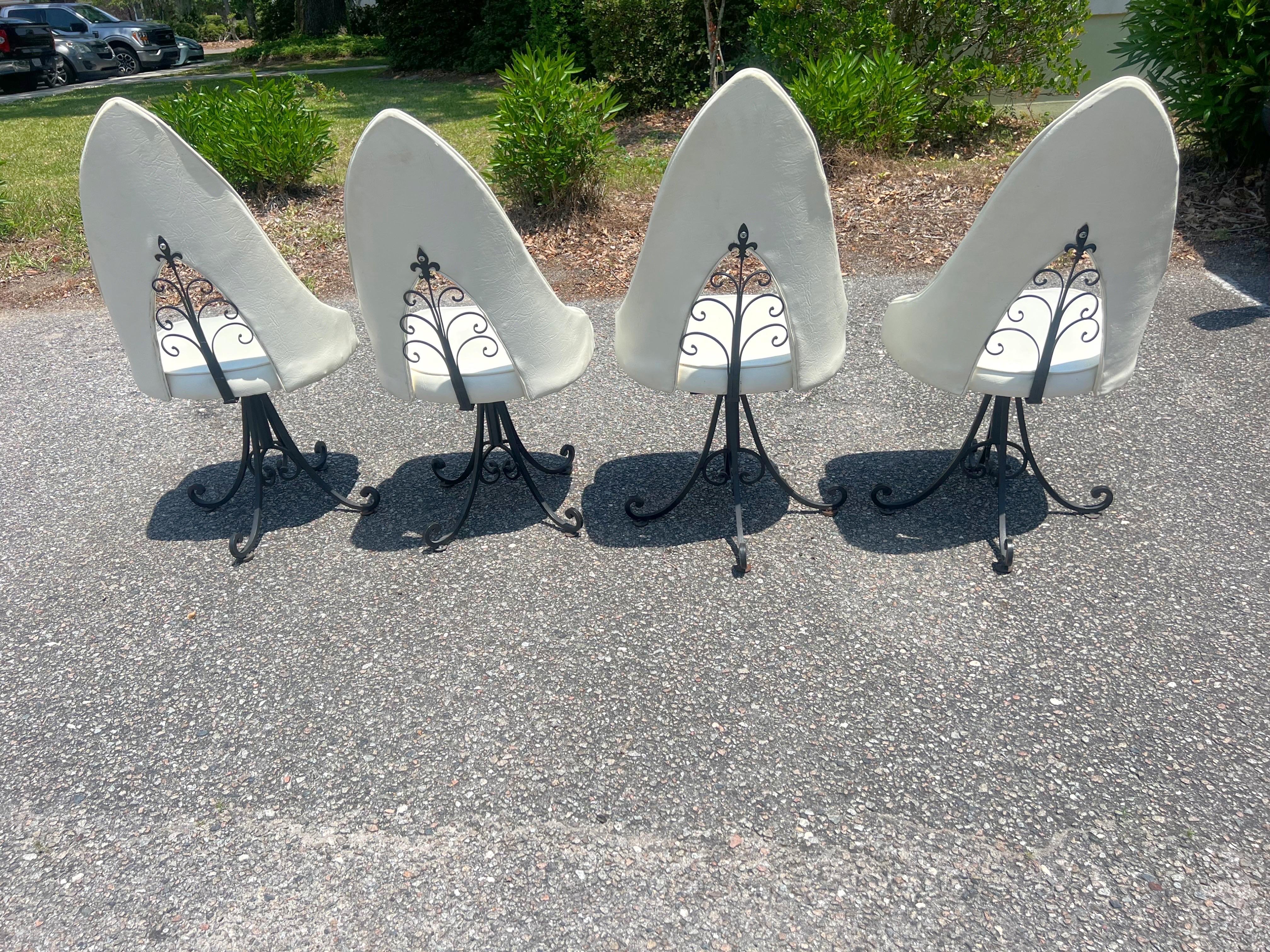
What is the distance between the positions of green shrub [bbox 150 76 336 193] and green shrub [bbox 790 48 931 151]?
4554 mm

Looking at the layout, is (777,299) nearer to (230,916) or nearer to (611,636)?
(611,636)

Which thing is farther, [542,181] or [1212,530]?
[542,181]

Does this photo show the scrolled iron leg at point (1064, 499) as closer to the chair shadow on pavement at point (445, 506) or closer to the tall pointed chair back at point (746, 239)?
the tall pointed chair back at point (746, 239)

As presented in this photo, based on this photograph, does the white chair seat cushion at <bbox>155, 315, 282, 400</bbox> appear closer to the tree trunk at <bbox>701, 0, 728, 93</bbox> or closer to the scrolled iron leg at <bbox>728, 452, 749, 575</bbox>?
the scrolled iron leg at <bbox>728, 452, 749, 575</bbox>

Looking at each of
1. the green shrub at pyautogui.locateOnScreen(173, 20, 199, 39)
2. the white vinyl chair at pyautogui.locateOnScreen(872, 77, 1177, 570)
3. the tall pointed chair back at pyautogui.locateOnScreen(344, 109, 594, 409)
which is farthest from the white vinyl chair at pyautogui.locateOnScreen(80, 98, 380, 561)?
the green shrub at pyautogui.locateOnScreen(173, 20, 199, 39)

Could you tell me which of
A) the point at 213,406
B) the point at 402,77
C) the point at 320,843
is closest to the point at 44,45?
the point at 402,77

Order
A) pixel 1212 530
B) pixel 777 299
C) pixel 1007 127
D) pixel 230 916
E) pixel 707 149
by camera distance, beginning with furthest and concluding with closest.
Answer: pixel 1007 127
pixel 777 299
pixel 1212 530
pixel 707 149
pixel 230 916

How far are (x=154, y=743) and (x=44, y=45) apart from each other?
20.1 meters

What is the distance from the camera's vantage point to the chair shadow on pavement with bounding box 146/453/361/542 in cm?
385

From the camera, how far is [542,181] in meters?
7.22

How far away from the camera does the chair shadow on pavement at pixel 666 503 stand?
12.0 ft

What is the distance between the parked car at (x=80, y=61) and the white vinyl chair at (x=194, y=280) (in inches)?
758

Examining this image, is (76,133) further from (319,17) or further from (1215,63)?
(1215,63)

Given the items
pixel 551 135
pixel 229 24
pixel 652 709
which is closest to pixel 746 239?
pixel 652 709
